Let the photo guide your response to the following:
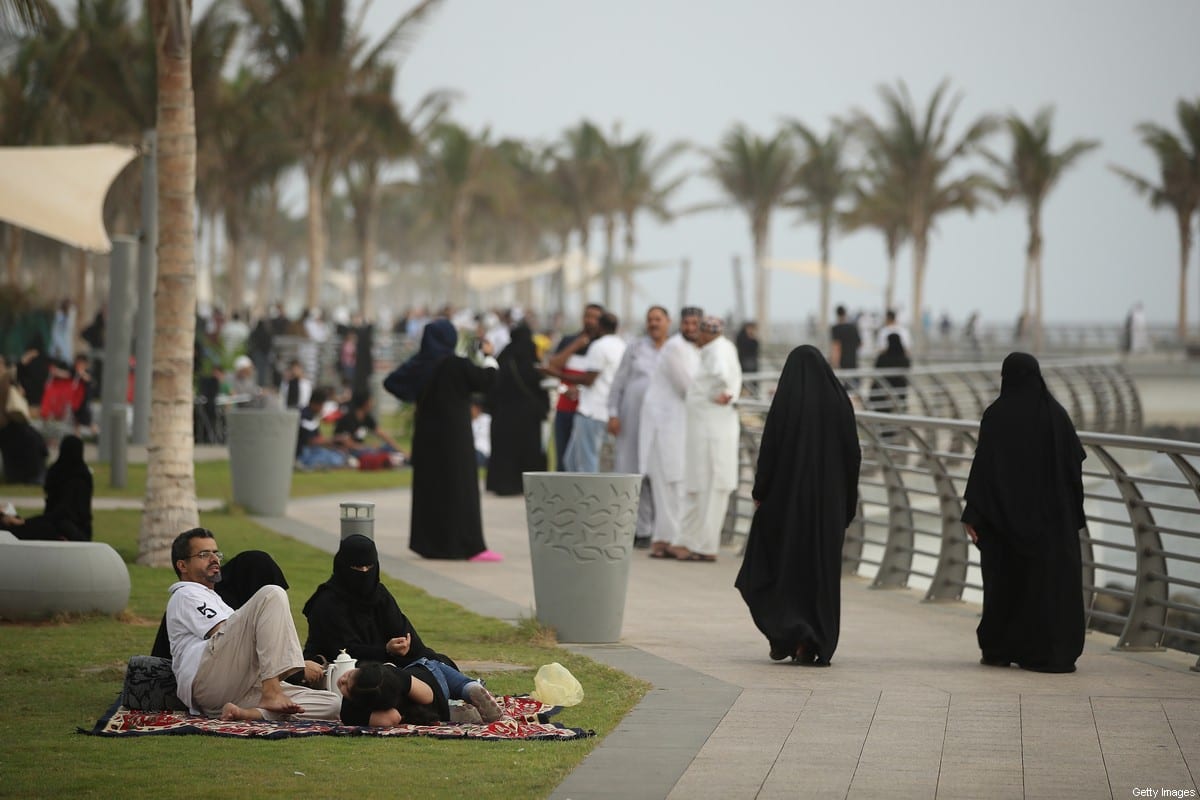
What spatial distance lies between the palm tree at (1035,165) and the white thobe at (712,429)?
44.7 meters

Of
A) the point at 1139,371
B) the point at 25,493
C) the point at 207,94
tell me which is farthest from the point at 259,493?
the point at 1139,371

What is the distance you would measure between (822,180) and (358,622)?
187 feet

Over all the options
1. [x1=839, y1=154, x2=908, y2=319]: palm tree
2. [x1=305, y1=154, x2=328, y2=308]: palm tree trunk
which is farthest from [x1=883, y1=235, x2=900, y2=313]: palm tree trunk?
[x1=305, y1=154, x2=328, y2=308]: palm tree trunk

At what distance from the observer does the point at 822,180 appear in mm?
62531

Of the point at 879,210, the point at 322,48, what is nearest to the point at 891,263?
the point at 879,210

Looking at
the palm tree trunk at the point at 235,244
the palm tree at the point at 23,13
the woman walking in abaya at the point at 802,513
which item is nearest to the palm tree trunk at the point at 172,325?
the palm tree at the point at 23,13

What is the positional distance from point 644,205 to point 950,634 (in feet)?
188

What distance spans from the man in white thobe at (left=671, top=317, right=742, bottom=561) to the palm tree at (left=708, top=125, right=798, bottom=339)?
160ft

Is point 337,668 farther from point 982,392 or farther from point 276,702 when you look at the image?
point 982,392

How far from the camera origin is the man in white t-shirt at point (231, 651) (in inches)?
262

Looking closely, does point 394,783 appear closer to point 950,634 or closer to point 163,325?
point 950,634

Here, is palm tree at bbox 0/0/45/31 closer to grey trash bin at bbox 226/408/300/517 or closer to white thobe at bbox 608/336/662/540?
white thobe at bbox 608/336/662/540

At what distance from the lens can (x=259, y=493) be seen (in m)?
15.5

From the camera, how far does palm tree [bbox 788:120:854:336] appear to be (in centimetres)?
6097
